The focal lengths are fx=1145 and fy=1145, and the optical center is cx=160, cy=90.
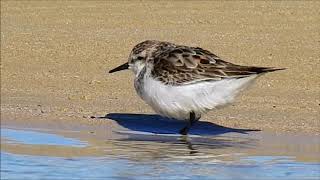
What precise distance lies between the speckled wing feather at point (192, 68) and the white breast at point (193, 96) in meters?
0.05

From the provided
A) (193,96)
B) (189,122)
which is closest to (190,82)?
(193,96)

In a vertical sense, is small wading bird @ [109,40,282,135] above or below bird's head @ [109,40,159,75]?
below

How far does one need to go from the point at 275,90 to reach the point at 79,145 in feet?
12.5

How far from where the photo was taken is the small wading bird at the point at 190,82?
10.5m

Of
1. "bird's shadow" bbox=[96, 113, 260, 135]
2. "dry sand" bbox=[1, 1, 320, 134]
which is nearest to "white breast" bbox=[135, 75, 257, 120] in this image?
"bird's shadow" bbox=[96, 113, 260, 135]

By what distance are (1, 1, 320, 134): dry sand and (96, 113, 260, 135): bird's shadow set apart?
177 mm

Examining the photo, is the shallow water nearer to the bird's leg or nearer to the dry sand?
the bird's leg

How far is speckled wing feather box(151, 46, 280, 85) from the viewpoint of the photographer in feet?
34.4

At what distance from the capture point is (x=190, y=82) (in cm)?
1055

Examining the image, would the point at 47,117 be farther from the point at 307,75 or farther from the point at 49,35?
the point at 49,35

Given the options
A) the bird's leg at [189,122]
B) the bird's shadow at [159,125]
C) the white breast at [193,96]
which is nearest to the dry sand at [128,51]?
the bird's shadow at [159,125]

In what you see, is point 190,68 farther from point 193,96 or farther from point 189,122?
point 189,122

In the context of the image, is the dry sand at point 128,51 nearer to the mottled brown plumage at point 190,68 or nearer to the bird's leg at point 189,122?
the bird's leg at point 189,122

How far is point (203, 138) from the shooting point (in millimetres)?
10766
